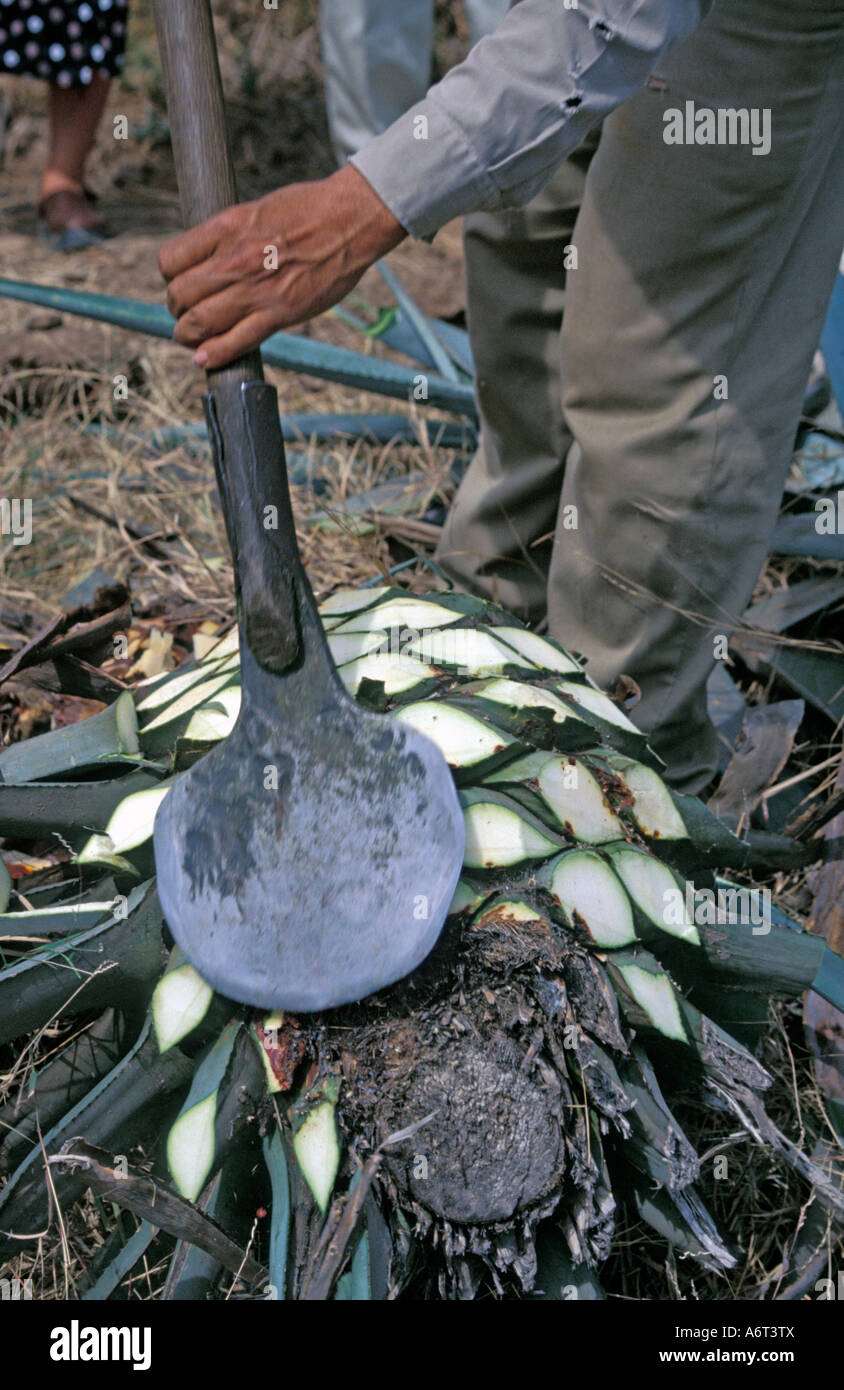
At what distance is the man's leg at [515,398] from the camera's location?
1796 millimetres

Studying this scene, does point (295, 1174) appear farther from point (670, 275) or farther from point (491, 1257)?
point (670, 275)

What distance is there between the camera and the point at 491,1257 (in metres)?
0.90

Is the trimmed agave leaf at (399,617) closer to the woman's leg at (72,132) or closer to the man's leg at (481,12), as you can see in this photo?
the man's leg at (481,12)

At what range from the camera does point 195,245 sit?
37.0 inches

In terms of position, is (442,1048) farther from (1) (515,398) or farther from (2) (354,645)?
(1) (515,398)

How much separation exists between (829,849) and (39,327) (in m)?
2.52

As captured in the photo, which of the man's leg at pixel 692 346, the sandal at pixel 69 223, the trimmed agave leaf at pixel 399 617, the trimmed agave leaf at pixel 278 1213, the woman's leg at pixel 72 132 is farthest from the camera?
the sandal at pixel 69 223

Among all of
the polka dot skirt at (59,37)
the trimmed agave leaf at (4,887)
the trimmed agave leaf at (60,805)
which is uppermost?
the polka dot skirt at (59,37)

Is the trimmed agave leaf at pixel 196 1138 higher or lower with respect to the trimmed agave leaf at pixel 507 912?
lower

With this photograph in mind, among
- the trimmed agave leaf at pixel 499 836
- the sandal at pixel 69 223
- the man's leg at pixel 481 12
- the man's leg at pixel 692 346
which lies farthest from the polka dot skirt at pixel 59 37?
the trimmed agave leaf at pixel 499 836

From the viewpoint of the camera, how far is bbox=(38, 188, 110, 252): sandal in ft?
12.4

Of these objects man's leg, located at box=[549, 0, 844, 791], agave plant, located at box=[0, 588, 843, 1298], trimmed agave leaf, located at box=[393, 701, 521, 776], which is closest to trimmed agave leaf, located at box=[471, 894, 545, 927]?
agave plant, located at box=[0, 588, 843, 1298]

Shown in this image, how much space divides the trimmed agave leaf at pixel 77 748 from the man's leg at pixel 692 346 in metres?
0.75
